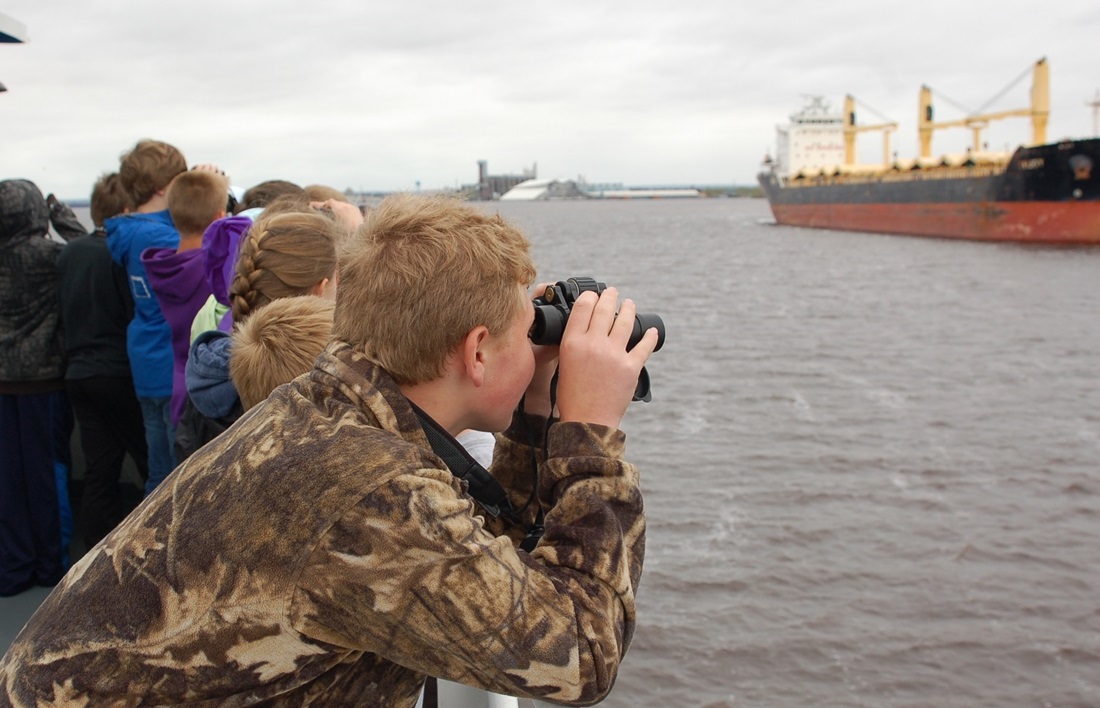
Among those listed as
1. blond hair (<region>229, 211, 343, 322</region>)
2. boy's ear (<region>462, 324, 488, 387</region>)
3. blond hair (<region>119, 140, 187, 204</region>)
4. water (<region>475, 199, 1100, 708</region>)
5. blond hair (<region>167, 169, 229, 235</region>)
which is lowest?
water (<region>475, 199, 1100, 708</region>)

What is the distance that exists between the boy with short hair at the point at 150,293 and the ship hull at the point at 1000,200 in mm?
36694

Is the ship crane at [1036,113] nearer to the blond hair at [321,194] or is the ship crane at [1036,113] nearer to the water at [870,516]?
the water at [870,516]

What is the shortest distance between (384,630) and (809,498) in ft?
30.0

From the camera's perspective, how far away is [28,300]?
4.31 m

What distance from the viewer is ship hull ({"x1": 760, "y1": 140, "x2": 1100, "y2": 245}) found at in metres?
35.4

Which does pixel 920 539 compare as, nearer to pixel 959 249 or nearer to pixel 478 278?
pixel 478 278

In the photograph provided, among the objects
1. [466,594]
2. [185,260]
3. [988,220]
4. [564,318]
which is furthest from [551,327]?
[988,220]

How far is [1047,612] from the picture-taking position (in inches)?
302

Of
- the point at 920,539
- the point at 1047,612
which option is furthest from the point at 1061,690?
the point at 920,539

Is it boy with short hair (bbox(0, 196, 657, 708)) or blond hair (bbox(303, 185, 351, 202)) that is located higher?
blond hair (bbox(303, 185, 351, 202))

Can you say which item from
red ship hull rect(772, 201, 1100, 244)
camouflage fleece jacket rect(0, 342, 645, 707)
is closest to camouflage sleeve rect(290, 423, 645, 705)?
camouflage fleece jacket rect(0, 342, 645, 707)

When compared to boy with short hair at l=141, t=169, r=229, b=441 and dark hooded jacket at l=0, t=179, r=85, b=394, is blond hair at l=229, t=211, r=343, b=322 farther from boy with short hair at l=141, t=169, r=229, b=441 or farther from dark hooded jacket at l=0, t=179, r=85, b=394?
dark hooded jacket at l=0, t=179, r=85, b=394

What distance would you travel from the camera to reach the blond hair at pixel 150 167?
165 inches

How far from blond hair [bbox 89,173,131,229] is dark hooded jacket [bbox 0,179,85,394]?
0.25 metres
